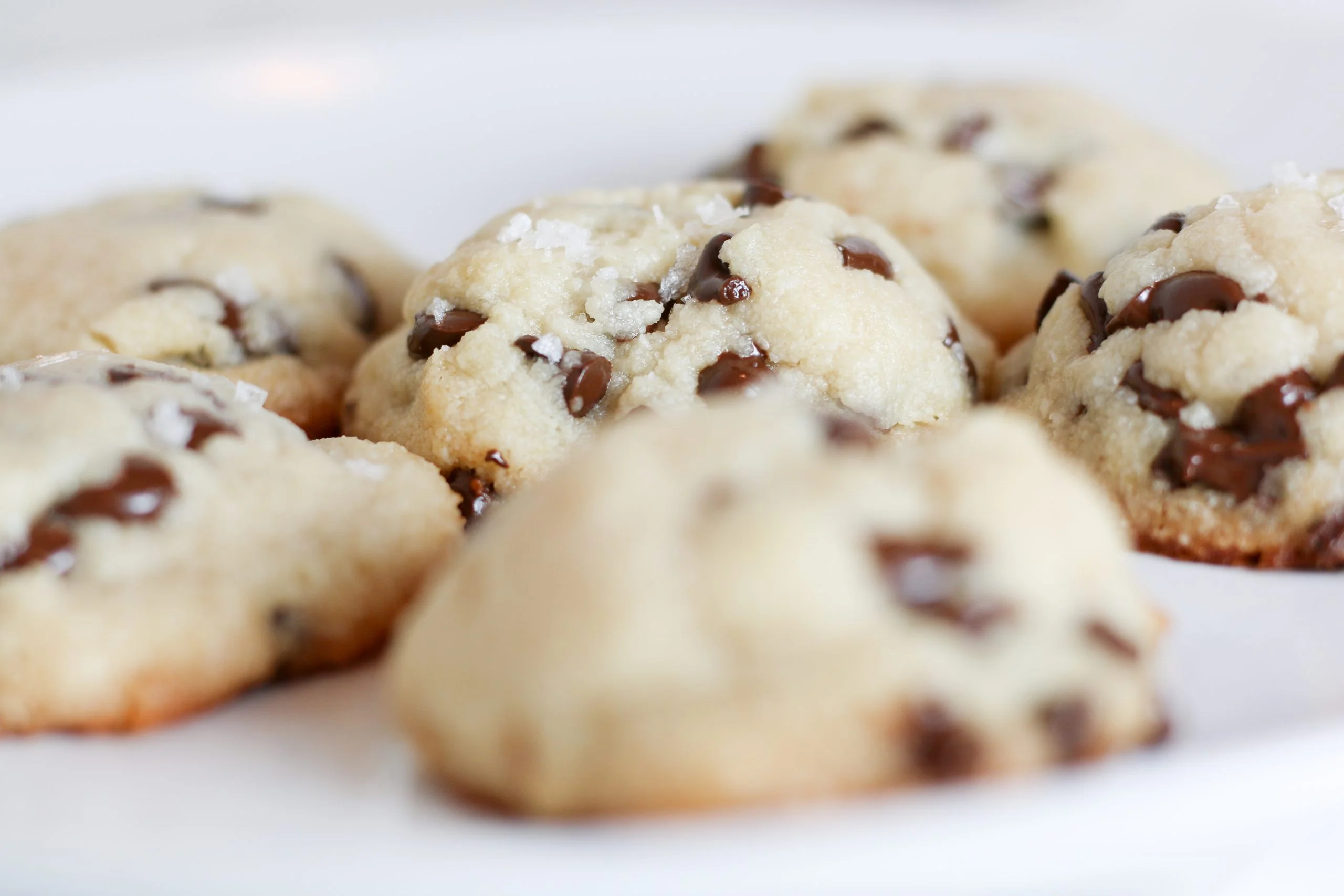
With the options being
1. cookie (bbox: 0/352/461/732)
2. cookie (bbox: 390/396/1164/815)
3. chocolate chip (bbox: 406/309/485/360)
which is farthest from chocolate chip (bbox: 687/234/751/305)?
cookie (bbox: 390/396/1164/815)

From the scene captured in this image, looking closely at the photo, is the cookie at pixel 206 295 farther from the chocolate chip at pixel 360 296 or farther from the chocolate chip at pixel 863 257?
the chocolate chip at pixel 863 257

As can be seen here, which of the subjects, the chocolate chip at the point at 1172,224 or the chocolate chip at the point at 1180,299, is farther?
the chocolate chip at the point at 1172,224

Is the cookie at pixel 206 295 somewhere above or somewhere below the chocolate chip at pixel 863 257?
below

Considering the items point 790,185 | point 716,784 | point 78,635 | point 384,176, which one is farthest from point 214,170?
point 716,784

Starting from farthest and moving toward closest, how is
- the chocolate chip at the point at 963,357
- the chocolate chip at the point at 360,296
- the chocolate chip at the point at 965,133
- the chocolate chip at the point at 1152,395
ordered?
1. the chocolate chip at the point at 965,133
2. the chocolate chip at the point at 360,296
3. the chocolate chip at the point at 963,357
4. the chocolate chip at the point at 1152,395

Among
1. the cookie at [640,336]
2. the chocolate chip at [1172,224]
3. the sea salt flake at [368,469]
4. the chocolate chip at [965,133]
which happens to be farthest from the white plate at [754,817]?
the chocolate chip at [965,133]

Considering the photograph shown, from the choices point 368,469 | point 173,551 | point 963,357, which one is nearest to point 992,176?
point 963,357
